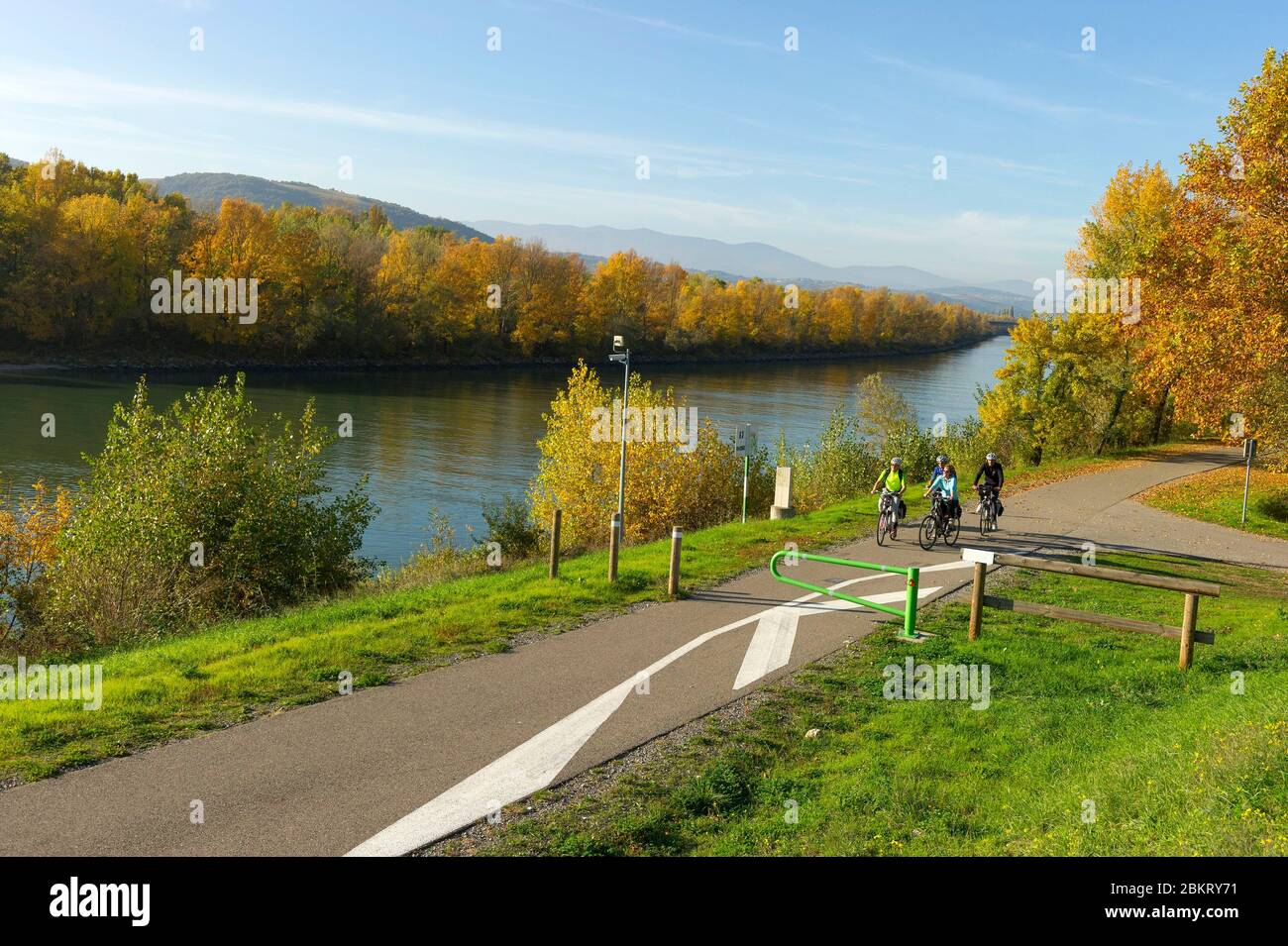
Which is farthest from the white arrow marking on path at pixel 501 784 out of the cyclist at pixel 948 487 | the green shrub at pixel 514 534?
the green shrub at pixel 514 534

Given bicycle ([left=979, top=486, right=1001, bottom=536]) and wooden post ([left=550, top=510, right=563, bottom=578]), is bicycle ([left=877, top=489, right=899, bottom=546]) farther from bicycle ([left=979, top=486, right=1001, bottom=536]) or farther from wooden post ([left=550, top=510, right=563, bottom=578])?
wooden post ([left=550, top=510, right=563, bottom=578])

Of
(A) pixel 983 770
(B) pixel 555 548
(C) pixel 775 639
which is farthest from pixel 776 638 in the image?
(A) pixel 983 770

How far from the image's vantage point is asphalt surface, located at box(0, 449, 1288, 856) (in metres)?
6.69

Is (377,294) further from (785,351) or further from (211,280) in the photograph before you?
(785,351)

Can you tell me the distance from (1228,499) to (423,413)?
143ft

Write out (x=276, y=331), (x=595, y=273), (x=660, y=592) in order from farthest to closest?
(x=595, y=273) → (x=276, y=331) → (x=660, y=592)

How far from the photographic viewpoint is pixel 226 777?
24.8 ft

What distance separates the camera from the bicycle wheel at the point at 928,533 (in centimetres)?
1894

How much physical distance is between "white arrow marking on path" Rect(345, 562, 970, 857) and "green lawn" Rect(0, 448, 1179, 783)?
229 centimetres

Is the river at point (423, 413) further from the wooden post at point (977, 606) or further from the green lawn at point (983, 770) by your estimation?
the green lawn at point (983, 770)

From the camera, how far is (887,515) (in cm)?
1923

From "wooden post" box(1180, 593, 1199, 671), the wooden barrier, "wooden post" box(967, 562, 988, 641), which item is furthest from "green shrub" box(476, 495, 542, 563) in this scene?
"wooden post" box(1180, 593, 1199, 671)

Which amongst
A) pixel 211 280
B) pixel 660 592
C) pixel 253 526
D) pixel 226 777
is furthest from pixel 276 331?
pixel 226 777
